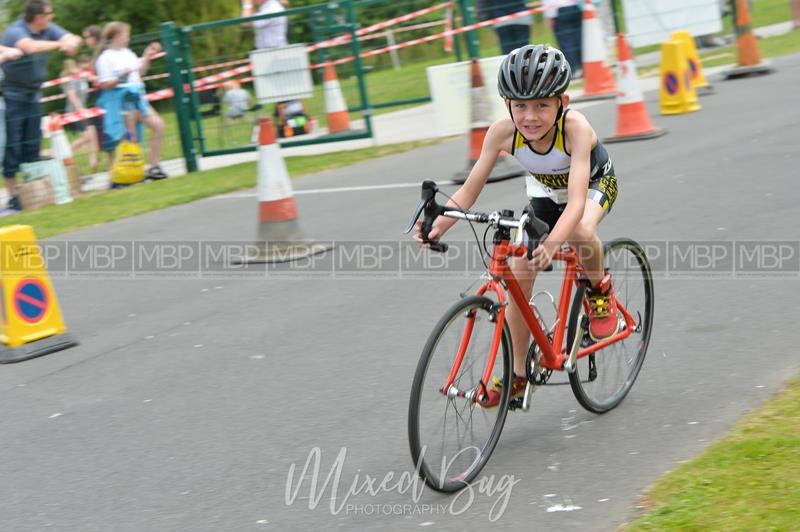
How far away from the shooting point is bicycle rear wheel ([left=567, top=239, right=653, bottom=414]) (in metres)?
5.69

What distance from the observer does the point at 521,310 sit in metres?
5.05

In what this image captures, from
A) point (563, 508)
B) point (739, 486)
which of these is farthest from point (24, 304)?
point (739, 486)

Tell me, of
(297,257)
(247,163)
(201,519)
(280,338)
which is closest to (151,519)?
(201,519)

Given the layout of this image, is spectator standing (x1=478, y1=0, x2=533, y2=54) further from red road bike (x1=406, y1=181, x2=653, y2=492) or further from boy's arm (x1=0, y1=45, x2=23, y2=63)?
red road bike (x1=406, y1=181, x2=653, y2=492)

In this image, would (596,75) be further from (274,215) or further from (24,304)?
(24,304)

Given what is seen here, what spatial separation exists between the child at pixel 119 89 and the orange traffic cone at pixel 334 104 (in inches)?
95.5

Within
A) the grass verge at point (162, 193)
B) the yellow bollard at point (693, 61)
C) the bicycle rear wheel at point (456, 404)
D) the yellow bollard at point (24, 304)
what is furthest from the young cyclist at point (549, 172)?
the yellow bollard at point (693, 61)

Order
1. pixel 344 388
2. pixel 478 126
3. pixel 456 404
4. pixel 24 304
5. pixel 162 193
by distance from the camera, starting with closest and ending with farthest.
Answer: pixel 456 404 → pixel 344 388 → pixel 24 304 → pixel 478 126 → pixel 162 193

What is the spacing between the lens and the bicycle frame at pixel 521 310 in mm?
4840

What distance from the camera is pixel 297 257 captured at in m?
9.92

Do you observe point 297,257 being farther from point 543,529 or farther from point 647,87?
point 647,87

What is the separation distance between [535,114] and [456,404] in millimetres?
1266

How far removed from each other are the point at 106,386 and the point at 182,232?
461cm

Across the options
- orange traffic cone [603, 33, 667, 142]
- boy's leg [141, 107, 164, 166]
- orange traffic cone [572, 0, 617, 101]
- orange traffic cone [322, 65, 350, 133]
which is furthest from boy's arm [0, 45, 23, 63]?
orange traffic cone [572, 0, 617, 101]
